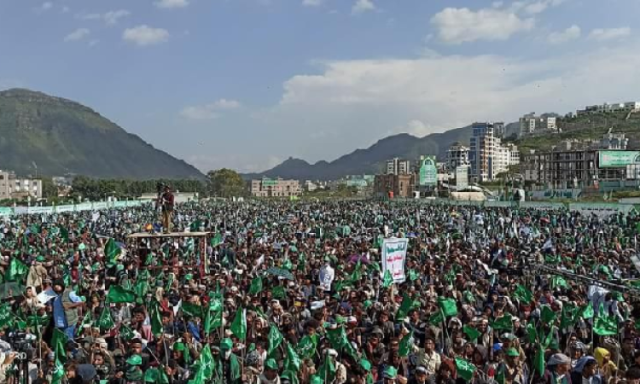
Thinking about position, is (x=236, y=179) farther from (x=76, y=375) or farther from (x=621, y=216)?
(x=76, y=375)

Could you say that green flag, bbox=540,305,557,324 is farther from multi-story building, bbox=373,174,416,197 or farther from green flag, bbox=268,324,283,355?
multi-story building, bbox=373,174,416,197

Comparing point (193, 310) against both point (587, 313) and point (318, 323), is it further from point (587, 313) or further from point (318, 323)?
point (587, 313)

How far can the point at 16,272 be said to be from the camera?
1473 cm

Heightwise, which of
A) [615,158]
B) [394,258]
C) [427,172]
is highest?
[615,158]

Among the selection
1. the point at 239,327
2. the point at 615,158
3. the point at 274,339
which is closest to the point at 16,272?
the point at 239,327

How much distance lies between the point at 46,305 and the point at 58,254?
8962mm

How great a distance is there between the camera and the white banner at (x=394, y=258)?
1498cm

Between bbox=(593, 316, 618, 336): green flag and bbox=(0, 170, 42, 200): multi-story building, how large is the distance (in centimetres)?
16938

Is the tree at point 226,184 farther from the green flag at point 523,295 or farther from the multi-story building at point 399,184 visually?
the green flag at point 523,295

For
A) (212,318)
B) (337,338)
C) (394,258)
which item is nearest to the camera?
(337,338)

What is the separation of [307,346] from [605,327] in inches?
163

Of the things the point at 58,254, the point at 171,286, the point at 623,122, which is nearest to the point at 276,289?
the point at 171,286

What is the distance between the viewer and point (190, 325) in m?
10.4

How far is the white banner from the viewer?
1498 centimetres
